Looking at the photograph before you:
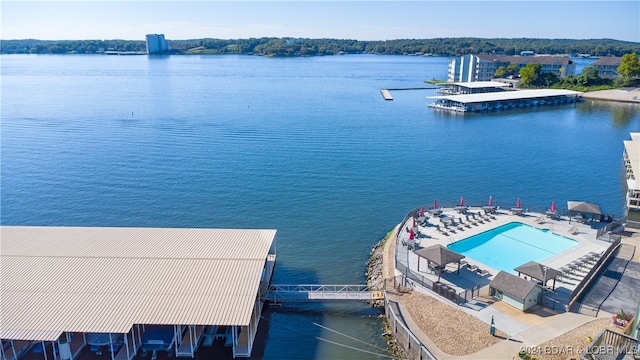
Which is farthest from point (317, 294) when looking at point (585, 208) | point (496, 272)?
point (585, 208)

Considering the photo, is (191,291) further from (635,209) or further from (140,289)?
(635,209)

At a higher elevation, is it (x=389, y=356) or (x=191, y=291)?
(x=191, y=291)

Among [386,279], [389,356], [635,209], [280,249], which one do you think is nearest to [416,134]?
[635,209]

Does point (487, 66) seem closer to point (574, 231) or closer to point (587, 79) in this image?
point (587, 79)

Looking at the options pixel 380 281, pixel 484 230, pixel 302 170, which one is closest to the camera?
pixel 380 281

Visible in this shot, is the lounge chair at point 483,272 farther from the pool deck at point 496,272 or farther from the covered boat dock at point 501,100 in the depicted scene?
the covered boat dock at point 501,100

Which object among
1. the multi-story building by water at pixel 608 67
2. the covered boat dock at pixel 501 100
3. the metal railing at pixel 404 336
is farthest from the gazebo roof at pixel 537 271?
the multi-story building by water at pixel 608 67
